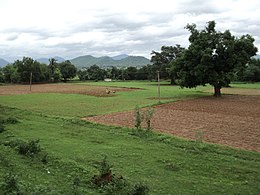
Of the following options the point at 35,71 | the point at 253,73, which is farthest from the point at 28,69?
the point at 253,73

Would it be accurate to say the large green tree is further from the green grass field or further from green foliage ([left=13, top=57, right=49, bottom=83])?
green foliage ([left=13, top=57, right=49, bottom=83])

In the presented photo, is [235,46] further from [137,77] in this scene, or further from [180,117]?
[137,77]

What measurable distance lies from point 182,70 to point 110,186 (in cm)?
3548

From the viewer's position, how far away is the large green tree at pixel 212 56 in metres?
38.8

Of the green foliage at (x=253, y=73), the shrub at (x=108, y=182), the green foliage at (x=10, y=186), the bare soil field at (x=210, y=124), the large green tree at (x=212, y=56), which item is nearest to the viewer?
the green foliage at (x=10, y=186)

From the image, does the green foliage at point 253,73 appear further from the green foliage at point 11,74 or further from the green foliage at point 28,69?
the green foliage at point 11,74

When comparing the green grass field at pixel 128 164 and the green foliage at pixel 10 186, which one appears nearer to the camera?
the green foliage at pixel 10 186

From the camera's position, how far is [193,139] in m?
Result: 15.6

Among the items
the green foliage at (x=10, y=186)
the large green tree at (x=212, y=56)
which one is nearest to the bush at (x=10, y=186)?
the green foliage at (x=10, y=186)

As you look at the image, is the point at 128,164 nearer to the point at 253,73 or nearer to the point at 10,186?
the point at 10,186

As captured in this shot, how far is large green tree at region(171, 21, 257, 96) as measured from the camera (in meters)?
38.8

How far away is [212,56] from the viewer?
40.2 m

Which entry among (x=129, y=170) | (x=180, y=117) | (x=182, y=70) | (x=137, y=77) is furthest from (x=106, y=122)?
(x=137, y=77)

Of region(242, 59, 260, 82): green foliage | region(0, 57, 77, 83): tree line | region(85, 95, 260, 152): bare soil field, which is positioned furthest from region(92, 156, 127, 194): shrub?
region(0, 57, 77, 83): tree line
